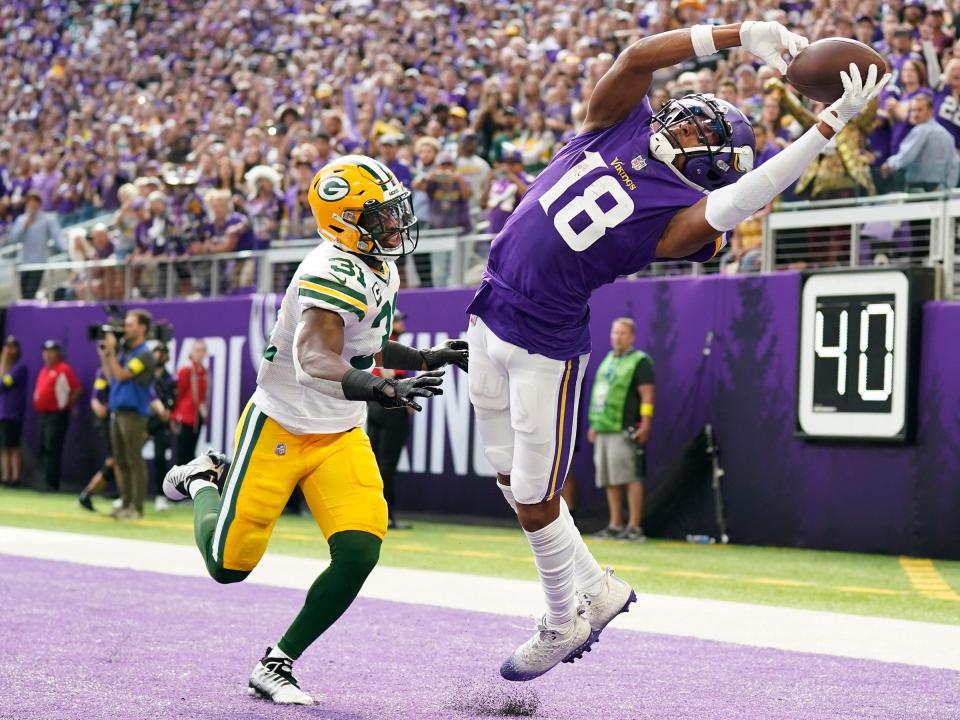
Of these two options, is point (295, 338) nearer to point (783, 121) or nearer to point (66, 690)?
point (66, 690)

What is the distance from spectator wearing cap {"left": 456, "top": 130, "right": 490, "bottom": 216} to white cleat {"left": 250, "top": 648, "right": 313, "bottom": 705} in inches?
342

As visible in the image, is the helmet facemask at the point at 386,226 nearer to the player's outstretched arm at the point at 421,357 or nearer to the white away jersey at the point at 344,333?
the white away jersey at the point at 344,333

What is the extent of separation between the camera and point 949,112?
34.4 feet

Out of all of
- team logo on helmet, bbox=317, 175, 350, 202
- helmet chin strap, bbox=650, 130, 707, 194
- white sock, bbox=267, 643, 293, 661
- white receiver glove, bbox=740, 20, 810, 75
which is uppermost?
white receiver glove, bbox=740, 20, 810, 75

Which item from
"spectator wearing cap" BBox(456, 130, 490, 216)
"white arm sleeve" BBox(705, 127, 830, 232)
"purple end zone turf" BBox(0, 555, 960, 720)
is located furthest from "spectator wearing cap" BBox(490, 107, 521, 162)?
"white arm sleeve" BBox(705, 127, 830, 232)

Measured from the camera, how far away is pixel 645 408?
11484 millimetres

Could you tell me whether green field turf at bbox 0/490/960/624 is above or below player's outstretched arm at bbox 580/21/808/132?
below

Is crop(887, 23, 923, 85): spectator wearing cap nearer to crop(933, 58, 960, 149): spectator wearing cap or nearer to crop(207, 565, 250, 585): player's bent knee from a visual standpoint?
crop(933, 58, 960, 149): spectator wearing cap

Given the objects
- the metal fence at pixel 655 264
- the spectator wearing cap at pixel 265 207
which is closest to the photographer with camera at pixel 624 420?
the metal fence at pixel 655 264

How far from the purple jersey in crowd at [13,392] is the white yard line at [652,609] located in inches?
264

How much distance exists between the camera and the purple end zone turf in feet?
16.6

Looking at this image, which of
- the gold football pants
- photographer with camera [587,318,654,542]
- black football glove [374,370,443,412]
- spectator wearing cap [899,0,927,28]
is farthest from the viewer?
spectator wearing cap [899,0,927,28]

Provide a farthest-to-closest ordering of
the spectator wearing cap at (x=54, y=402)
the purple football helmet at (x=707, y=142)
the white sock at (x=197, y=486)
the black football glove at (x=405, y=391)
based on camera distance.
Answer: the spectator wearing cap at (x=54, y=402), the white sock at (x=197, y=486), the purple football helmet at (x=707, y=142), the black football glove at (x=405, y=391)

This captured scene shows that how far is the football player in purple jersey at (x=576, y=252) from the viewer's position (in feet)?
15.9
